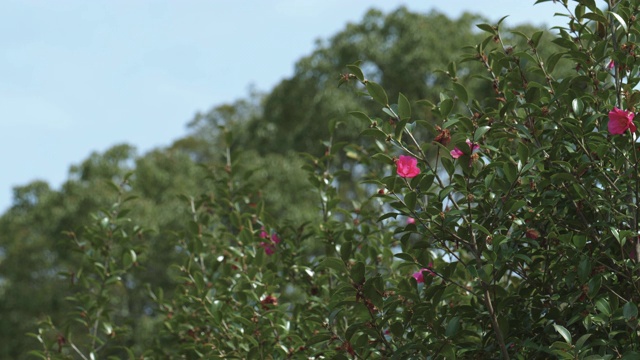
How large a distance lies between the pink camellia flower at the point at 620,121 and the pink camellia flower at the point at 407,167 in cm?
61

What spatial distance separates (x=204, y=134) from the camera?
90.4 ft

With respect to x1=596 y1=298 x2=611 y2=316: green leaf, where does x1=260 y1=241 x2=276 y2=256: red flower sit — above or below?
above

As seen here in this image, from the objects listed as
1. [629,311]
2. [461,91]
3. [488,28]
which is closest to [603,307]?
[629,311]

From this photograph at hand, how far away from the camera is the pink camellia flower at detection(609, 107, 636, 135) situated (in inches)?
107

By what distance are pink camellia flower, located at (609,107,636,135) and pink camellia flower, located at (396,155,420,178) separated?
609 millimetres

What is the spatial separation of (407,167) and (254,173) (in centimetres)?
1213

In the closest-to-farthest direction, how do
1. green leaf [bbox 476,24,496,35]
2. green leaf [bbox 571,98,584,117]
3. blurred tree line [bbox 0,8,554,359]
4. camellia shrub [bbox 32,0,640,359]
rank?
camellia shrub [bbox 32,0,640,359], green leaf [bbox 571,98,584,117], green leaf [bbox 476,24,496,35], blurred tree line [bbox 0,8,554,359]

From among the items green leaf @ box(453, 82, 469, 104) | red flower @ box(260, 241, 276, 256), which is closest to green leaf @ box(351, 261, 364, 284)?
green leaf @ box(453, 82, 469, 104)

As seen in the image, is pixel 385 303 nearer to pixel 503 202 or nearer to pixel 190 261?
pixel 503 202

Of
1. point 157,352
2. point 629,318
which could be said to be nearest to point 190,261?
point 157,352

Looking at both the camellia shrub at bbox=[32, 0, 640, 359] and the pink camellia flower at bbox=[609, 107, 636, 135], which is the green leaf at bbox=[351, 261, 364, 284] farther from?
the pink camellia flower at bbox=[609, 107, 636, 135]

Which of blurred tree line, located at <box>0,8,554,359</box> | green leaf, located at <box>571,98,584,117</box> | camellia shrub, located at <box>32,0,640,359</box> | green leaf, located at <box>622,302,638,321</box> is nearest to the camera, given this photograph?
green leaf, located at <box>622,302,638,321</box>

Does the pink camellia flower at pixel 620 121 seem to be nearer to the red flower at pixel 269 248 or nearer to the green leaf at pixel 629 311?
the green leaf at pixel 629 311

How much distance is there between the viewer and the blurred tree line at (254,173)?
1521 cm
